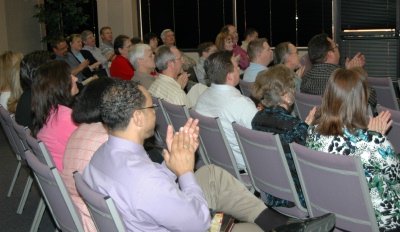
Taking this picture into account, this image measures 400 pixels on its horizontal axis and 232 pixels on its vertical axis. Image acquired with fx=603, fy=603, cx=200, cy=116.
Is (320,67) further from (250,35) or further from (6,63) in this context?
(250,35)

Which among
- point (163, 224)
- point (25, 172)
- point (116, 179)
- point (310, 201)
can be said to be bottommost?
point (25, 172)

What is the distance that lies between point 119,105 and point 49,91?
1.81m

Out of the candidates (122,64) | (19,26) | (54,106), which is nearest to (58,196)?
(54,106)

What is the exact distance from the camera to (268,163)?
3.42 meters

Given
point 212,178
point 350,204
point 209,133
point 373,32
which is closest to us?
point 350,204

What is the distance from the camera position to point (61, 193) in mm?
2676

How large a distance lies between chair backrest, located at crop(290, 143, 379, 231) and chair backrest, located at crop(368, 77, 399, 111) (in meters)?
3.14

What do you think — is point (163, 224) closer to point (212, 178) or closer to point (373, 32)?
point (212, 178)

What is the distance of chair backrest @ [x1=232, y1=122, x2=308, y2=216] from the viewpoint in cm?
330

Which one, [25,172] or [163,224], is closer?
[163,224]

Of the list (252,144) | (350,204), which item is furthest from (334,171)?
(252,144)

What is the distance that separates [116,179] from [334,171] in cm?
106

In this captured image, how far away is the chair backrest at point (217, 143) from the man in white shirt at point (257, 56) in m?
2.70

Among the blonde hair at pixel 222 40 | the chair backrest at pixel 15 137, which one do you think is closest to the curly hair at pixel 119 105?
the chair backrest at pixel 15 137
